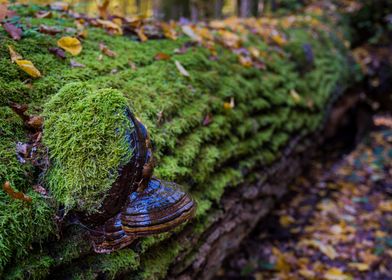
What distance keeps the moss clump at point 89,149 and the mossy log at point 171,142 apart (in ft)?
0.05

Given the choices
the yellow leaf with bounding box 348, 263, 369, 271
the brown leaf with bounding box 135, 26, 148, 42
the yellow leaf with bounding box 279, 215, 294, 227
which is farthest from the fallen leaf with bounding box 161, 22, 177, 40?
the yellow leaf with bounding box 348, 263, 369, 271

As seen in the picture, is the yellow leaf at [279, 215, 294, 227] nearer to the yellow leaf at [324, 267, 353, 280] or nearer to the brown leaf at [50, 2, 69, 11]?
the yellow leaf at [324, 267, 353, 280]

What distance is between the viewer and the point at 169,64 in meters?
3.07

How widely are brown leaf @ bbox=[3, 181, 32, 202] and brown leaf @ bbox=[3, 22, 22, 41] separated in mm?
1305

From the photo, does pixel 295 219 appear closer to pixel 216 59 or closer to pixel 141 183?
pixel 216 59

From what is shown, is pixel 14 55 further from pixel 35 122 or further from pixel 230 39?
pixel 230 39

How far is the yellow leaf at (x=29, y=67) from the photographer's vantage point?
85.3 inches

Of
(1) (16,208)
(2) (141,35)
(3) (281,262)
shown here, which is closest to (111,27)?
(2) (141,35)

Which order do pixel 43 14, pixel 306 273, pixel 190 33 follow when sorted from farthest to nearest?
pixel 306 273
pixel 190 33
pixel 43 14

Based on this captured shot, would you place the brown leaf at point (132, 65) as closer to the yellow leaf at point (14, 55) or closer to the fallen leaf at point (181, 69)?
the fallen leaf at point (181, 69)

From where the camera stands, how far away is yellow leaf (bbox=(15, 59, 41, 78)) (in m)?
2.17

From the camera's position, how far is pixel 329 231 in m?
4.77

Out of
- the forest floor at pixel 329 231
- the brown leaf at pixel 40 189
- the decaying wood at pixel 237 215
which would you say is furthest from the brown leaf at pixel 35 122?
the forest floor at pixel 329 231

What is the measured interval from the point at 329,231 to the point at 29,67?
13.9 feet
